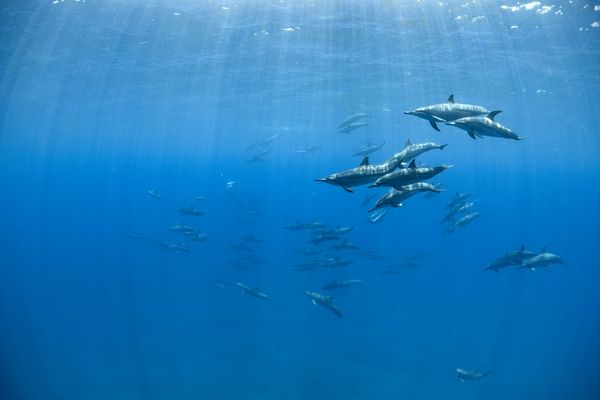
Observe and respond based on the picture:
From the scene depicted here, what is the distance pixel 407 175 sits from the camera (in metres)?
5.77

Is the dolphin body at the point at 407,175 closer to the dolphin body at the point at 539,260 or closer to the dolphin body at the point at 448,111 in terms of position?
the dolphin body at the point at 448,111

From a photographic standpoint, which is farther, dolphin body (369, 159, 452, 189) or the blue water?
the blue water

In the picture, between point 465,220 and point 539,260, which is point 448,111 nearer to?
point 539,260

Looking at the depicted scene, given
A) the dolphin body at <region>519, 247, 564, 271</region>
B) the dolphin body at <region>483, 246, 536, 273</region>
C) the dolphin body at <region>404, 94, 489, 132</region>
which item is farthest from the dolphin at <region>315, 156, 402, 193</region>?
the dolphin body at <region>519, 247, 564, 271</region>

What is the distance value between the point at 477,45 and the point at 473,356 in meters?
15.5

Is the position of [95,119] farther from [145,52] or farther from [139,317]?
[139,317]

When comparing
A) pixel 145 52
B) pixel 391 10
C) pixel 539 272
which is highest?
pixel 391 10

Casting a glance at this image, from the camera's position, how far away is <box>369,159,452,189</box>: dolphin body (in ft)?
18.7

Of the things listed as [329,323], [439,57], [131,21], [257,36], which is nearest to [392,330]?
[329,323]

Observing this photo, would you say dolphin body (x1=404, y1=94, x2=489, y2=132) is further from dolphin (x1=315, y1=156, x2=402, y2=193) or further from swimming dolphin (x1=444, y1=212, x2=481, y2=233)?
swimming dolphin (x1=444, y1=212, x2=481, y2=233)

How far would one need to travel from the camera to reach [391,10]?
52.8 feet

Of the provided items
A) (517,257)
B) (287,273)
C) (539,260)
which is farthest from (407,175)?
(287,273)

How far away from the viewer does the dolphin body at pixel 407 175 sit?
18.7 feet

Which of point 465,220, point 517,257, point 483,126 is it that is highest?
point 483,126
